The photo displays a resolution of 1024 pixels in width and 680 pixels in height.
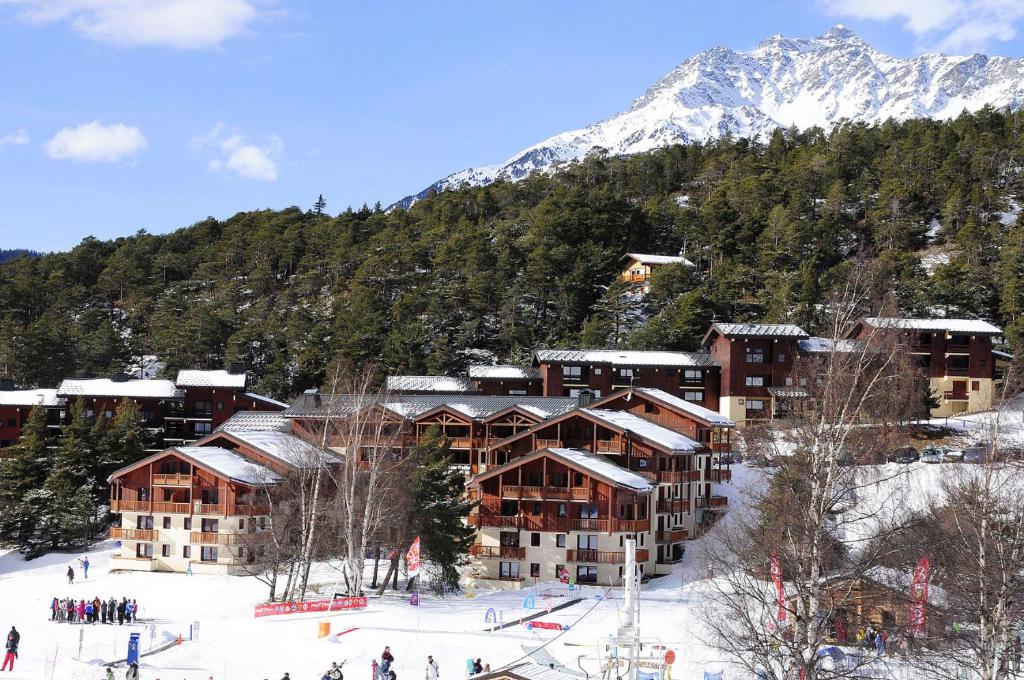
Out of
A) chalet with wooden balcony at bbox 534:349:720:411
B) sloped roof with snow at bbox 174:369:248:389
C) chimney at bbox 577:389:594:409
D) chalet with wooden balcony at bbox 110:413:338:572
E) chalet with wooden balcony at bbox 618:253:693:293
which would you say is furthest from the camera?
chalet with wooden balcony at bbox 618:253:693:293

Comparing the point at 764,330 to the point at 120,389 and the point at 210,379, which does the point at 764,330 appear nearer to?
the point at 210,379

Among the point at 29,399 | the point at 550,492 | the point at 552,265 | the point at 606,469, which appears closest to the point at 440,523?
the point at 550,492

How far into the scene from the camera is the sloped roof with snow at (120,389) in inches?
3196

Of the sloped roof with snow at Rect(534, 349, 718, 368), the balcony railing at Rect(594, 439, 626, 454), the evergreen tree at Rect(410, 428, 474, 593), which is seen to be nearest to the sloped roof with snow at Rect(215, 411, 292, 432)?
the sloped roof with snow at Rect(534, 349, 718, 368)

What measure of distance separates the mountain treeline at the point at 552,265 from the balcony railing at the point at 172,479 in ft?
109

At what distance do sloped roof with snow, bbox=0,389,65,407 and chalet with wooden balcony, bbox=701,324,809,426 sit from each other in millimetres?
48071


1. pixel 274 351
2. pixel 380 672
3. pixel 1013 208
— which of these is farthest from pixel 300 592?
pixel 1013 208

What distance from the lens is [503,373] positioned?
81750 millimetres

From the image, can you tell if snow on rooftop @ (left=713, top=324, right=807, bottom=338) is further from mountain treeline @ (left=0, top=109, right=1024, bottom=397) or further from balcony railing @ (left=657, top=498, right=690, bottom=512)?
balcony railing @ (left=657, top=498, right=690, bottom=512)

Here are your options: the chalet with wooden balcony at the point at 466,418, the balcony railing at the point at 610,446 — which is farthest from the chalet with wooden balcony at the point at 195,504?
the balcony railing at the point at 610,446

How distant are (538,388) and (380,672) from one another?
50.5m

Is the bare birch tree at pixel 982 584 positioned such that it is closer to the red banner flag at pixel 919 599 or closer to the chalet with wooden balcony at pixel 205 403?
the red banner flag at pixel 919 599

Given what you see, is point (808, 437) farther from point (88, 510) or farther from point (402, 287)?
point (402, 287)

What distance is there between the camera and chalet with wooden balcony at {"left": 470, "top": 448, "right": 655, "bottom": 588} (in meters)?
52.3
